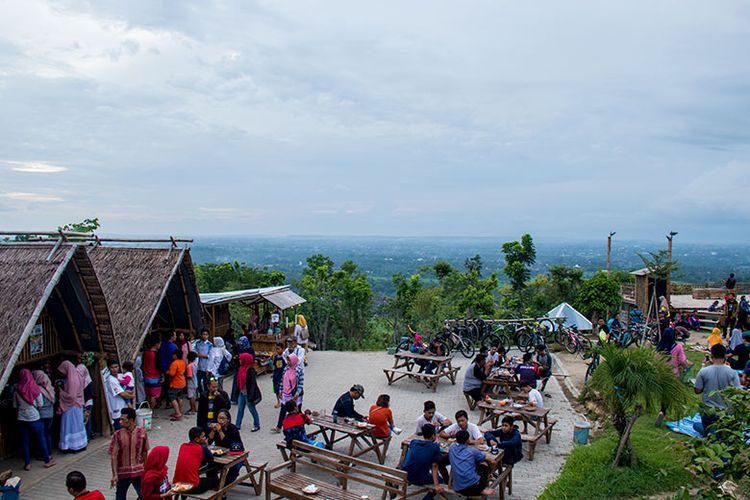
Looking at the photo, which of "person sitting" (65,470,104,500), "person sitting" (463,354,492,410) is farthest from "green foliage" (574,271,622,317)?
"person sitting" (65,470,104,500)

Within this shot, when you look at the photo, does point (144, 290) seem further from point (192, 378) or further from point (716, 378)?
point (716, 378)

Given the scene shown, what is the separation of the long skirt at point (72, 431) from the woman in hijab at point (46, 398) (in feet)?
0.87

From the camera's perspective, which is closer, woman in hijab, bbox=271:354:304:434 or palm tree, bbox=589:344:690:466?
palm tree, bbox=589:344:690:466

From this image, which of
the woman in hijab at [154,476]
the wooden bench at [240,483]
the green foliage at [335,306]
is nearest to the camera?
the woman in hijab at [154,476]

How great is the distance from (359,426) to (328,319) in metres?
22.9

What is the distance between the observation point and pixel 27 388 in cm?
872

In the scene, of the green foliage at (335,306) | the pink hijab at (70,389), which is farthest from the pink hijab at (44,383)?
the green foliage at (335,306)

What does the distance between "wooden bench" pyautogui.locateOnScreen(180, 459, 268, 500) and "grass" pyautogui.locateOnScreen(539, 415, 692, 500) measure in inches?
158

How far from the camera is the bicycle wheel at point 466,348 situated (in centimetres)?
1819

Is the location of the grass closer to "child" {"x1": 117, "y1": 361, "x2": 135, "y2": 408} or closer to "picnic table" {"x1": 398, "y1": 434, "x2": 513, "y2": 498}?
"picnic table" {"x1": 398, "y1": 434, "x2": 513, "y2": 498}

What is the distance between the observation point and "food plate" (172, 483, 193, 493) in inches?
265

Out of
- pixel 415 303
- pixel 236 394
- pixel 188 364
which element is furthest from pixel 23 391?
pixel 415 303

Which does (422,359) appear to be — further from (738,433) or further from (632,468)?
(738,433)

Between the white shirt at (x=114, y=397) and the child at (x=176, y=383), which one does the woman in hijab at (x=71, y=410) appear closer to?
the white shirt at (x=114, y=397)
